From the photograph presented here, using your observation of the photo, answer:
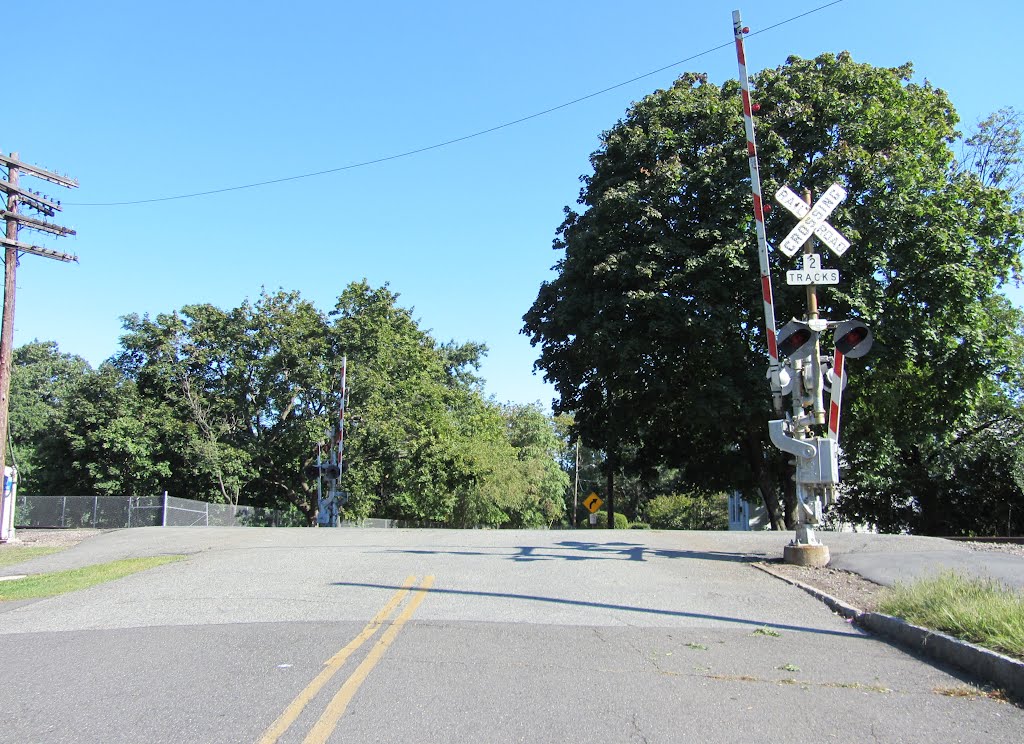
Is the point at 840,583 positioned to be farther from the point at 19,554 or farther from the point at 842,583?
the point at 19,554

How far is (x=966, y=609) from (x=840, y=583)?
3.52 m

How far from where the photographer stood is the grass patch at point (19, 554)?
1772 centimetres

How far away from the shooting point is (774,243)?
22891 millimetres

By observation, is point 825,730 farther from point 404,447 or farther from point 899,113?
point 404,447

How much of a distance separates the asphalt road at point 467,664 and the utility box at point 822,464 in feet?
5.77

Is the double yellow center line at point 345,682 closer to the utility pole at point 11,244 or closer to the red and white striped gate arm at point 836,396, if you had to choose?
the red and white striped gate arm at point 836,396

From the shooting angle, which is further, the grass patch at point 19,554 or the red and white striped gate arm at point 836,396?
the grass patch at point 19,554

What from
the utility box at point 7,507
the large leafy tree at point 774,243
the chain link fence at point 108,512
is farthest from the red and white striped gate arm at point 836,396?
the chain link fence at point 108,512

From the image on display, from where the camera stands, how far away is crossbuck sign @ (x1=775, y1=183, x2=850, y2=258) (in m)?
11.6

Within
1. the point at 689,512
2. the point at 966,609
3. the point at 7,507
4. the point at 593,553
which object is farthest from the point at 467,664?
the point at 689,512

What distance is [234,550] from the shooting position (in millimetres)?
15531

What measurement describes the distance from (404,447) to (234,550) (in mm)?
29519

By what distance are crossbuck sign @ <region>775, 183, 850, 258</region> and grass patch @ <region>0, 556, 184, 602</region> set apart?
11.9 m

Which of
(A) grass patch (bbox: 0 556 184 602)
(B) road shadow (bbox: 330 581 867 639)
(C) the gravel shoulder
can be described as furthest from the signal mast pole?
(A) grass patch (bbox: 0 556 184 602)
